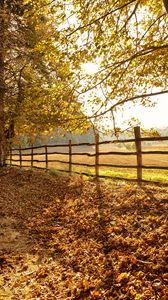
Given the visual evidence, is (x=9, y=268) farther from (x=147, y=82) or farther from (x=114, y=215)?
(x=147, y=82)

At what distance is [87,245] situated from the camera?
6.37 metres

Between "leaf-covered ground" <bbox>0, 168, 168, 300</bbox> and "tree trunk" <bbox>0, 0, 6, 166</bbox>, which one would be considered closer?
"leaf-covered ground" <bbox>0, 168, 168, 300</bbox>

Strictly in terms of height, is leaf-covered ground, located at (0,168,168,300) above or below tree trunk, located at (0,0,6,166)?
below

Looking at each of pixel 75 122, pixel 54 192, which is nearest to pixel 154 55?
pixel 75 122

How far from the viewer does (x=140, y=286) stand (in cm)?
452

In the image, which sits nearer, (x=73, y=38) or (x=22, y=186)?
(x=73, y=38)

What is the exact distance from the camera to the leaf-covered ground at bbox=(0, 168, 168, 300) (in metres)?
4.78

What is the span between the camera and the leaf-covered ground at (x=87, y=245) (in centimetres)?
478

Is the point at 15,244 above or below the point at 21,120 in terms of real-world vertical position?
below

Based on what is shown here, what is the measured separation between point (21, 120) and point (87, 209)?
29.1ft

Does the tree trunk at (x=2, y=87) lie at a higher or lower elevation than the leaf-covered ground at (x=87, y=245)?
higher

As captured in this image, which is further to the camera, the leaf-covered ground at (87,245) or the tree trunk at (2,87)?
the tree trunk at (2,87)

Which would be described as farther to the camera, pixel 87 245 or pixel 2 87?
pixel 2 87

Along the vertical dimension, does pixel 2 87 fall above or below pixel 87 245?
above
